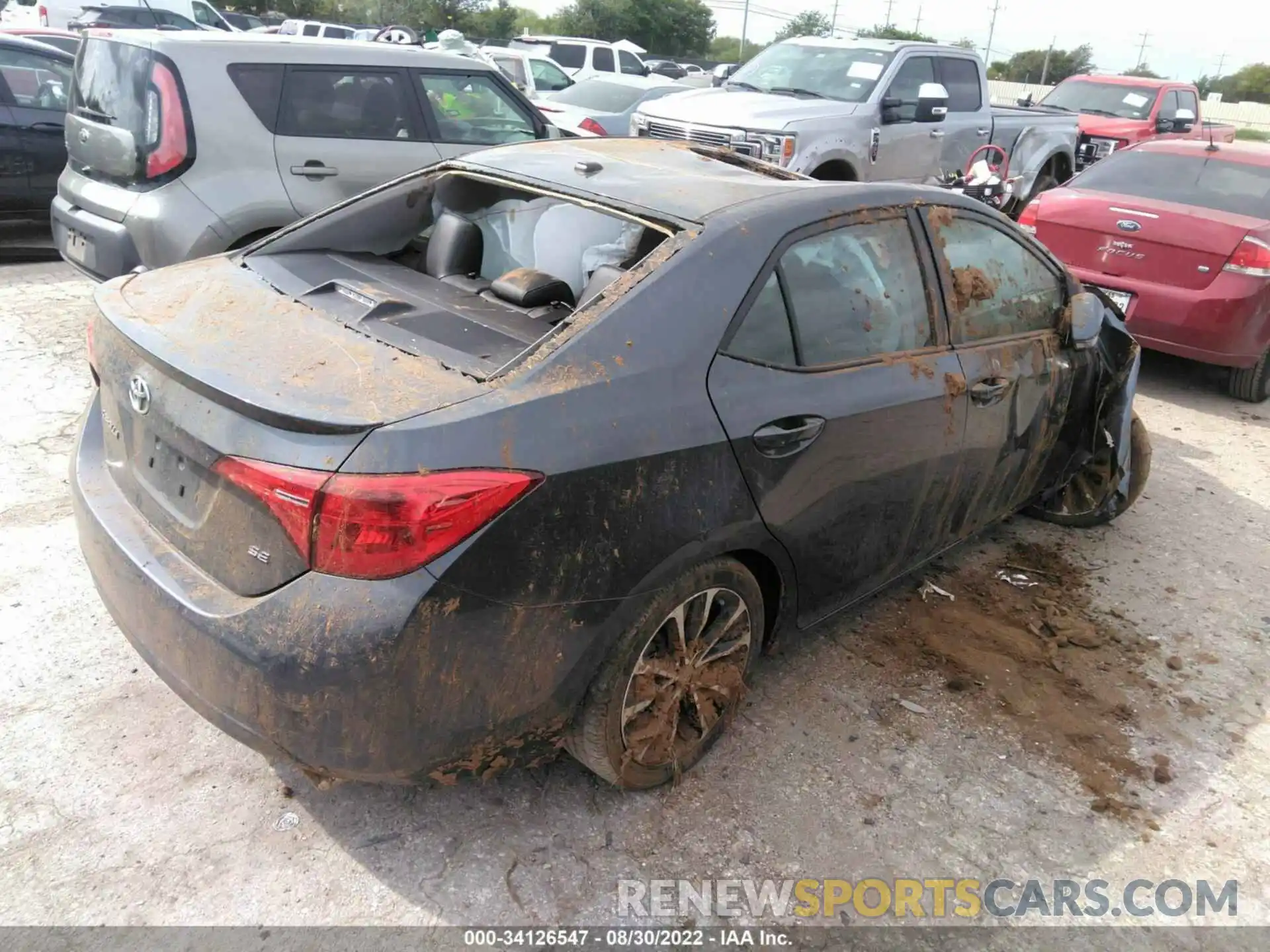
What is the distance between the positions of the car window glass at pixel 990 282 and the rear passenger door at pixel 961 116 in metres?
6.30

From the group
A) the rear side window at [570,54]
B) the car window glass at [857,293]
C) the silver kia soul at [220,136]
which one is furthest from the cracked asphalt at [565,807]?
the rear side window at [570,54]

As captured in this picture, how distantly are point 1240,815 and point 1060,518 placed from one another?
6.40 feet

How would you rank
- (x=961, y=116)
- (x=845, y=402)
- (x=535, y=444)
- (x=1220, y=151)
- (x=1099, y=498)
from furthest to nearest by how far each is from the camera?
(x=961, y=116) → (x=1220, y=151) → (x=1099, y=498) → (x=845, y=402) → (x=535, y=444)

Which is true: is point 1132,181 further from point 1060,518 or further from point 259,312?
point 259,312

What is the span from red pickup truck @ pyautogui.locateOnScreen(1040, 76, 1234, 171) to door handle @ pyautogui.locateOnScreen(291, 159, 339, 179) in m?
10.8

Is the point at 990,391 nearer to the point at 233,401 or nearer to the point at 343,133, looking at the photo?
the point at 233,401

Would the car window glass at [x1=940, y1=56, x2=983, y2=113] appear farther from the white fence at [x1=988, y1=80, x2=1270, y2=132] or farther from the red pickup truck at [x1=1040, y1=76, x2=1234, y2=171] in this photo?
the white fence at [x1=988, y1=80, x2=1270, y2=132]

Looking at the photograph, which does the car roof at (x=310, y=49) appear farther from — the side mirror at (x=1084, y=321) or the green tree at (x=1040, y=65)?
the green tree at (x=1040, y=65)

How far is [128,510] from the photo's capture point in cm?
250

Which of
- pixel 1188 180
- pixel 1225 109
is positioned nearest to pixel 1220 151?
pixel 1188 180

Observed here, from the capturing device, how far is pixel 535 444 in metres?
2.11

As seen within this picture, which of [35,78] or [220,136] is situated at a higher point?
[35,78]

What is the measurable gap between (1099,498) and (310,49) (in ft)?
16.9

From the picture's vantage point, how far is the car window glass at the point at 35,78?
24.6ft
